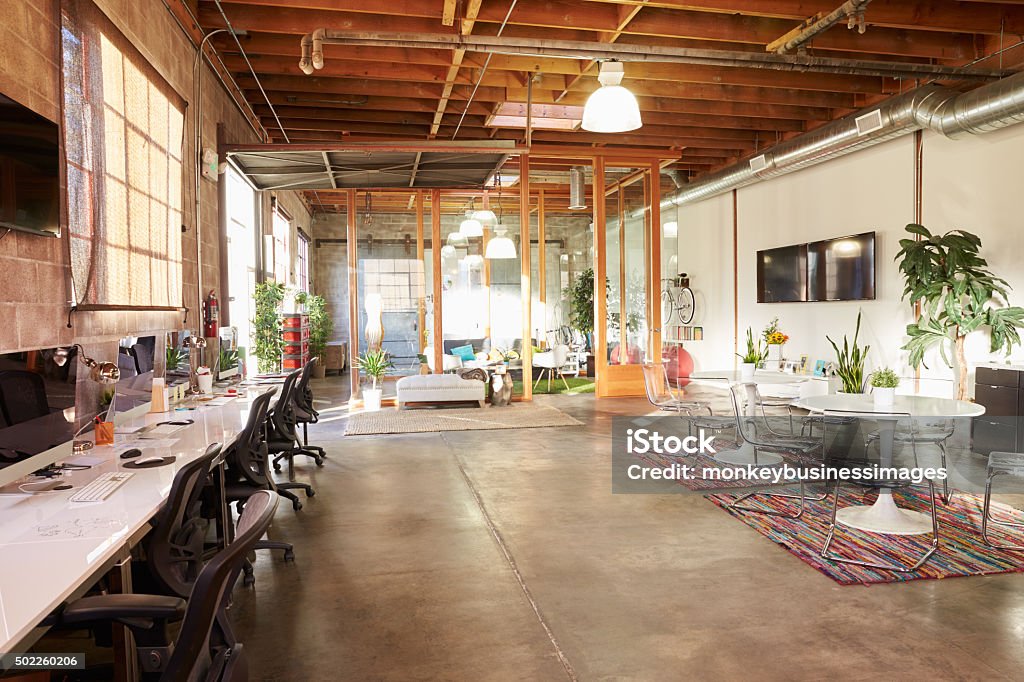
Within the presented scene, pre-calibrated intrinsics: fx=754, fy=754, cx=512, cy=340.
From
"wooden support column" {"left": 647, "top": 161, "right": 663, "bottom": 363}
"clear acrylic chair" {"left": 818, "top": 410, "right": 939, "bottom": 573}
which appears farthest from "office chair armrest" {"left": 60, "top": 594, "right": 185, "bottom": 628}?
"wooden support column" {"left": 647, "top": 161, "right": 663, "bottom": 363}

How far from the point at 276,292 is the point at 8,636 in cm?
764

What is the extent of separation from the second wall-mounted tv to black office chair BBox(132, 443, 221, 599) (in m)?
8.10

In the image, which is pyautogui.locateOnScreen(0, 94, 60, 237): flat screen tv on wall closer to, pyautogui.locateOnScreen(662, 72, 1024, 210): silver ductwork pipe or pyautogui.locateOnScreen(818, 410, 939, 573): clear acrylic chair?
pyautogui.locateOnScreen(818, 410, 939, 573): clear acrylic chair

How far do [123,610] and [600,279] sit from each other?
9271mm

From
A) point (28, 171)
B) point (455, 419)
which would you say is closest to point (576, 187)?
point (455, 419)

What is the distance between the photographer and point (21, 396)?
293 centimetres

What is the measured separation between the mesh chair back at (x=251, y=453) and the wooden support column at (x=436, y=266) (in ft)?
23.0

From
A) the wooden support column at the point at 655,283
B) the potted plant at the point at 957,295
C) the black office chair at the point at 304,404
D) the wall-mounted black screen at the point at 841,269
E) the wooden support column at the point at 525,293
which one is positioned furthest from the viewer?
the wooden support column at the point at 655,283

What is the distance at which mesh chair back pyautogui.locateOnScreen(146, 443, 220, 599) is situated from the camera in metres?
Answer: 2.55

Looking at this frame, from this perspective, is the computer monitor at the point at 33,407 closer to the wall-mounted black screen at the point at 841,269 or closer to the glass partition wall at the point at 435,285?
the glass partition wall at the point at 435,285

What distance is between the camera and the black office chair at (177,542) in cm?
255

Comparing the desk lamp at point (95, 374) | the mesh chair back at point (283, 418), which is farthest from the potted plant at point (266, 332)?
the desk lamp at point (95, 374)

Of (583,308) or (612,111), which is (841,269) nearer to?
(583,308)

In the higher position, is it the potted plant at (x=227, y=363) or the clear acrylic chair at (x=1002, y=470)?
the potted plant at (x=227, y=363)
